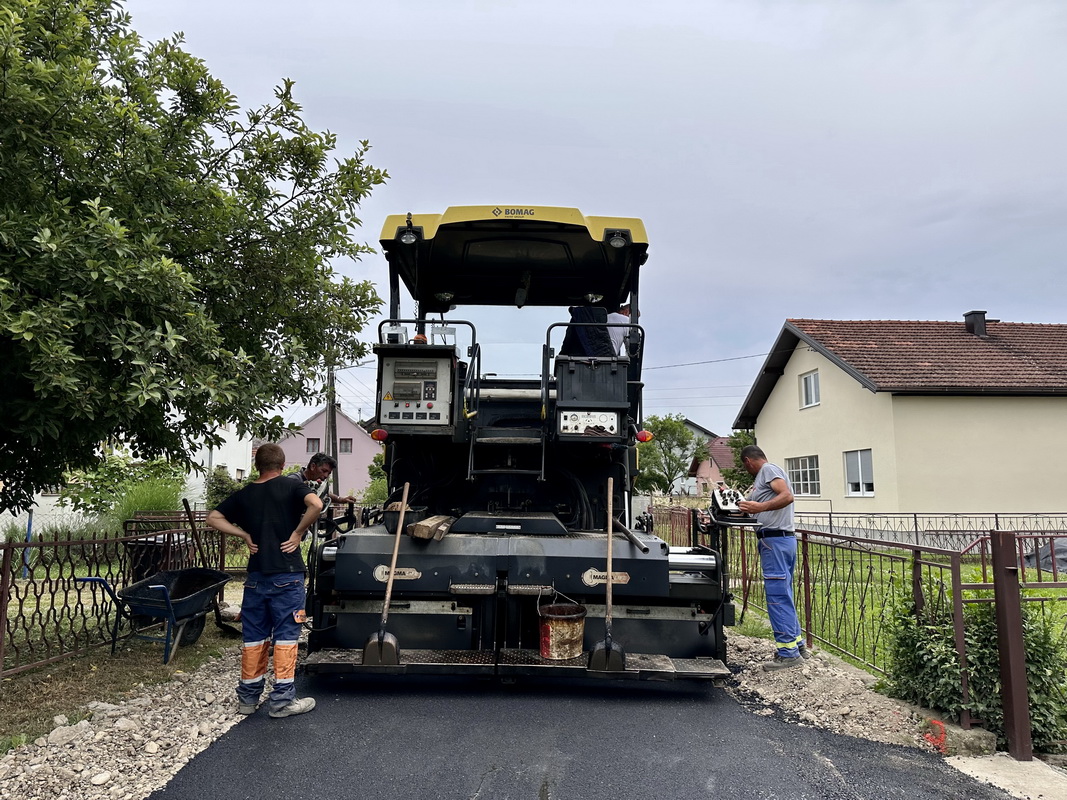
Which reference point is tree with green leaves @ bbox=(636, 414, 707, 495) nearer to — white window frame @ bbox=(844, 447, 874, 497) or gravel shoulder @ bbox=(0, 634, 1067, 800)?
white window frame @ bbox=(844, 447, 874, 497)

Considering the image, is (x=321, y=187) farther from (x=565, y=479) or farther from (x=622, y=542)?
(x=622, y=542)

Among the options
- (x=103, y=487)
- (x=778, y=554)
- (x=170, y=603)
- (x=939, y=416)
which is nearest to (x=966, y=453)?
(x=939, y=416)

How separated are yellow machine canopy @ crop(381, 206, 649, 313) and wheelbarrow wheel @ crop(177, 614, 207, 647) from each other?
329 cm

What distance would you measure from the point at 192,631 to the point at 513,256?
418 cm

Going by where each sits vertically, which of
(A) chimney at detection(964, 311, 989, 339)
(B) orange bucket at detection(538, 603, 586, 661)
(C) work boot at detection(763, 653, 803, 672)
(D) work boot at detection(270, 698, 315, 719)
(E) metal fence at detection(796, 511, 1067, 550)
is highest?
(A) chimney at detection(964, 311, 989, 339)

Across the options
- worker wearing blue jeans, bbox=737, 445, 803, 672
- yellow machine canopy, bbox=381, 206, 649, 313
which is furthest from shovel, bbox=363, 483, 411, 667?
yellow machine canopy, bbox=381, 206, 649, 313

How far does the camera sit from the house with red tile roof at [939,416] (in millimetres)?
17172

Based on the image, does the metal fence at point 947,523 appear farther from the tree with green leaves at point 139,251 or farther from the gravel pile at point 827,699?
the tree with green leaves at point 139,251

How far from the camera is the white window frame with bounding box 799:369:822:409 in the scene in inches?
823

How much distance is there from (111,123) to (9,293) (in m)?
1.29

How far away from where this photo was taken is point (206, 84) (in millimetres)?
5215

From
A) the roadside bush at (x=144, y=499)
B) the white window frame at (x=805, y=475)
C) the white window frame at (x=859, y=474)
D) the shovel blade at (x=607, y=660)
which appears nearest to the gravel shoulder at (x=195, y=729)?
the shovel blade at (x=607, y=660)

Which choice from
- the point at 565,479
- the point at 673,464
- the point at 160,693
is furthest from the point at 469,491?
the point at 673,464

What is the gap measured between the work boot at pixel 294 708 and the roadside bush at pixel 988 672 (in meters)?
3.59
